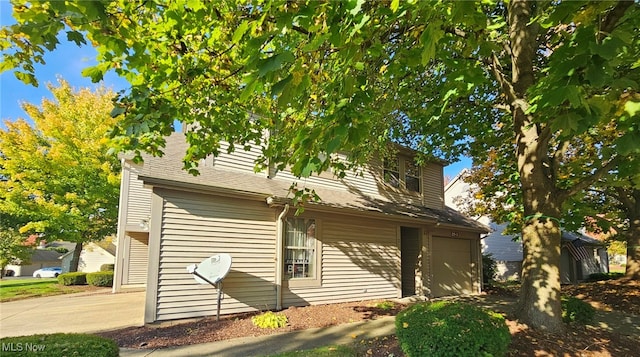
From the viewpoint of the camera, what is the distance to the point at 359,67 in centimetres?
339

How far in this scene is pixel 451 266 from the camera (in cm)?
1341

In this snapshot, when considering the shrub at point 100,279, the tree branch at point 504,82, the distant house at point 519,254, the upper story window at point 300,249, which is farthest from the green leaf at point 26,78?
the distant house at point 519,254

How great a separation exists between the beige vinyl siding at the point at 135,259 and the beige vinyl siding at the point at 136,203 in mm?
761

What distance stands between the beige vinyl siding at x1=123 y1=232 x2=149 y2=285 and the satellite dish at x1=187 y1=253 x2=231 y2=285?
906 cm

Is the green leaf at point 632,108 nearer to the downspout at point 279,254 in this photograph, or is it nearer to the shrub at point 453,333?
the shrub at point 453,333

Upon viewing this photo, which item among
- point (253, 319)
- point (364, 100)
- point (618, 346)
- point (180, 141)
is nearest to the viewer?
point (364, 100)

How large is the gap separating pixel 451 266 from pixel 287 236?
25.0 feet

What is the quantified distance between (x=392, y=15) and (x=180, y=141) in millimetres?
9068

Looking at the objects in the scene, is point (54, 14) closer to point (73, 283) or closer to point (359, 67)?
point (359, 67)

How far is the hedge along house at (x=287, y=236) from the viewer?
7.61 m

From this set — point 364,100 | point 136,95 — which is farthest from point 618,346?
point 136,95

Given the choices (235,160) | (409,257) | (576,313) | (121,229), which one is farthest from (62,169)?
(576,313)

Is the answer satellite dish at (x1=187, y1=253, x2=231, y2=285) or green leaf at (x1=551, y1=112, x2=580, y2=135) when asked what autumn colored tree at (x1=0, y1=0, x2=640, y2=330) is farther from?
satellite dish at (x1=187, y1=253, x2=231, y2=285)

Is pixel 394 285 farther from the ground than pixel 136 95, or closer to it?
closer to it
